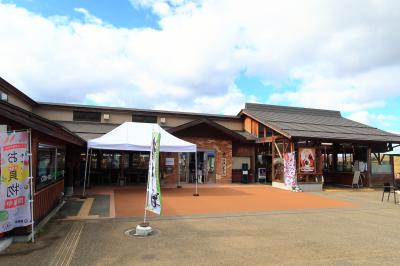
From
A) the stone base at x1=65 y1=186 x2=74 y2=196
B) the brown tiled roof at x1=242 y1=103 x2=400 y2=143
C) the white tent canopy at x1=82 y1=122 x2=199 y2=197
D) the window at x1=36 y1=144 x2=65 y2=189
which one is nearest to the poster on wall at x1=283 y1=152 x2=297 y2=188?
the brown tiled roof at x1=242 y1=103 x2=400 y2=143

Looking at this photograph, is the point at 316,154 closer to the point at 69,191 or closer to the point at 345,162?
the point at 345,162

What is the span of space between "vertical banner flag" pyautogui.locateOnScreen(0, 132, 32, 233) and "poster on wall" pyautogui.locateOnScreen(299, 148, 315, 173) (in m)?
12.6

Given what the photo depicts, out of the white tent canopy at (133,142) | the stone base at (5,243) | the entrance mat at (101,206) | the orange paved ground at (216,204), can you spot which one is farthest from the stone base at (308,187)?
the stone base at (5,243)

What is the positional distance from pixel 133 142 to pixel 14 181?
669 centimetres

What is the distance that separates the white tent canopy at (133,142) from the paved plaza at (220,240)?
2.97 m

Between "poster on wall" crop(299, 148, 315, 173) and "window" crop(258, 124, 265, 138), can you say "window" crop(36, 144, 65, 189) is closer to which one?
"poster on wall" crop(299, 148, 315, 173)

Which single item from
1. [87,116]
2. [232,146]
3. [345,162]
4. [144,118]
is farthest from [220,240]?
[345,162]

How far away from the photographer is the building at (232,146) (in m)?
15.8

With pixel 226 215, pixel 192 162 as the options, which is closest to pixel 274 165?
pixel 192 162

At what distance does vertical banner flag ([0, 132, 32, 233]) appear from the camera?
532cm

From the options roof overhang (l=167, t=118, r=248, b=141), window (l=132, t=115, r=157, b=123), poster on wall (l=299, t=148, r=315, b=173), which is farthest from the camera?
window (l=132, t=115, r=157, b=123)

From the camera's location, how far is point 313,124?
19531 mm

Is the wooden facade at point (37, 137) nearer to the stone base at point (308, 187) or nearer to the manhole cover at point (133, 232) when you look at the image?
the manhole cover at point (133, 232)

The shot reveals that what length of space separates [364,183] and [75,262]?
55.9 ft
